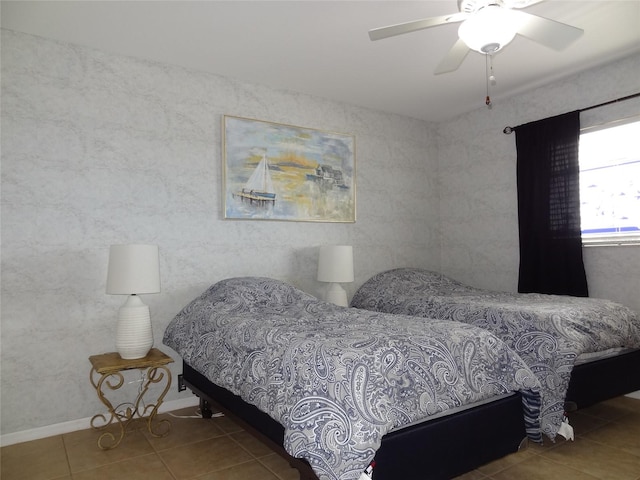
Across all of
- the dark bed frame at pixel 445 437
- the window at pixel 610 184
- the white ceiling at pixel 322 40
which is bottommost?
the dark bed frame at pixel 445 437

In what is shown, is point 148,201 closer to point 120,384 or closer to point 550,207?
point 120,384

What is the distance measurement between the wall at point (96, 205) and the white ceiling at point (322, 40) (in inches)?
7.5

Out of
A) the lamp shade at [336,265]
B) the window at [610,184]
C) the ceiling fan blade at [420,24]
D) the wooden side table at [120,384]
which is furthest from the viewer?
the lamp shade at [336,265]

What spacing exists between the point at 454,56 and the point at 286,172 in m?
1.72

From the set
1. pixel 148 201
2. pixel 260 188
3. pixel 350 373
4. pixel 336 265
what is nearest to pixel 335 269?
pixel 336 265

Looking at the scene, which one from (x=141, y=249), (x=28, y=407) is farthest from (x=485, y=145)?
(x=28, y=407)

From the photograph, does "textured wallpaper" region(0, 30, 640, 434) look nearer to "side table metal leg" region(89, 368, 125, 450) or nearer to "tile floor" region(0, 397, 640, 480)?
"side table metal leg" region(89, 368, 125, 450)

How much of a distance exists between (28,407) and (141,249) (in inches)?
Answer: 47.7

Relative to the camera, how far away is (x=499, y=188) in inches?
164

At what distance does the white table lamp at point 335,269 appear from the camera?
354 cm

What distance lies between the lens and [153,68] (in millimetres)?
3115

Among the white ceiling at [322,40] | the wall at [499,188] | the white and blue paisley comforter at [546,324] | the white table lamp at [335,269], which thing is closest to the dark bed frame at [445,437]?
the white and blue paisley comforter at [546,324]

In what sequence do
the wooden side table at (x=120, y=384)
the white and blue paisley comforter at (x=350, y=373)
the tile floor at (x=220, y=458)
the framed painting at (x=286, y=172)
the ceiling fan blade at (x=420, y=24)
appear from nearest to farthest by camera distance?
1. the white and blue paisley comforter at (x=350, y=373)
2. the ceiling fan blade at (x=420, y=24)
3. the tile floor at (x=220, y=458)
4. the wooden side table at (x=120, y=384)
5. the framed painting at (x=286, y=172)

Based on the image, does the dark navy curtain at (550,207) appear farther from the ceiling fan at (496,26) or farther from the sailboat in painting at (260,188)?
the sailboat in painting at (260,188)
